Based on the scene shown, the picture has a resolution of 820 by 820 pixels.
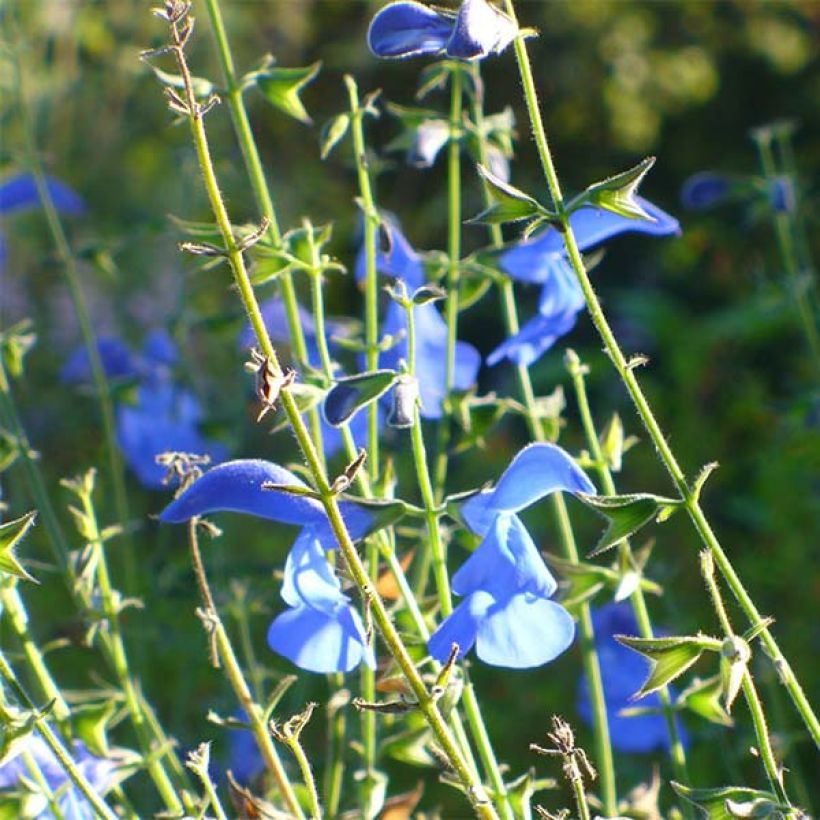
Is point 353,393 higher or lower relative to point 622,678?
higher

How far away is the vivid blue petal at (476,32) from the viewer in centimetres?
86

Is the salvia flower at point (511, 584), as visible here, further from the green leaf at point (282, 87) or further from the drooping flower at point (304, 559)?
the green leaf at point (282, 87)

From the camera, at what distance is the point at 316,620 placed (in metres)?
0.95

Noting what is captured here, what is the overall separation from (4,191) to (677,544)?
70.5 inches

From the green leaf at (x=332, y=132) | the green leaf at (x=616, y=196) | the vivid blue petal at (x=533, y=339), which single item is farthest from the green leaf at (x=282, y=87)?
the green leaf at (x=616, y=196)

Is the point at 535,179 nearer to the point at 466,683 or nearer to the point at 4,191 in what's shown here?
the point at 4,191

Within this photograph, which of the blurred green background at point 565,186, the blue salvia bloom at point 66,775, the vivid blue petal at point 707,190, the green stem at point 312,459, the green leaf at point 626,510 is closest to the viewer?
the green stem at point 312,459

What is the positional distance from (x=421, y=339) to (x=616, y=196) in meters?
0.42

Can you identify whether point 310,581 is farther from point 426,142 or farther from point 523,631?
point 426,142

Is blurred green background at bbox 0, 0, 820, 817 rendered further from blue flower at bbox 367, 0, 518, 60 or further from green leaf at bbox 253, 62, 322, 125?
blue flower at bbox 367, 0, 518, 60

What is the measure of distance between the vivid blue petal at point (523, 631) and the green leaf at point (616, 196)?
0.26m

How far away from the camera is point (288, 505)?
38.0 inches

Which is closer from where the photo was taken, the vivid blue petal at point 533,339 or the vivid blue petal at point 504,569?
the vivid blue petal at point 504,569

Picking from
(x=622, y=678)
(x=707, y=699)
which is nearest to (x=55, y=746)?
(x=707, y=699)
